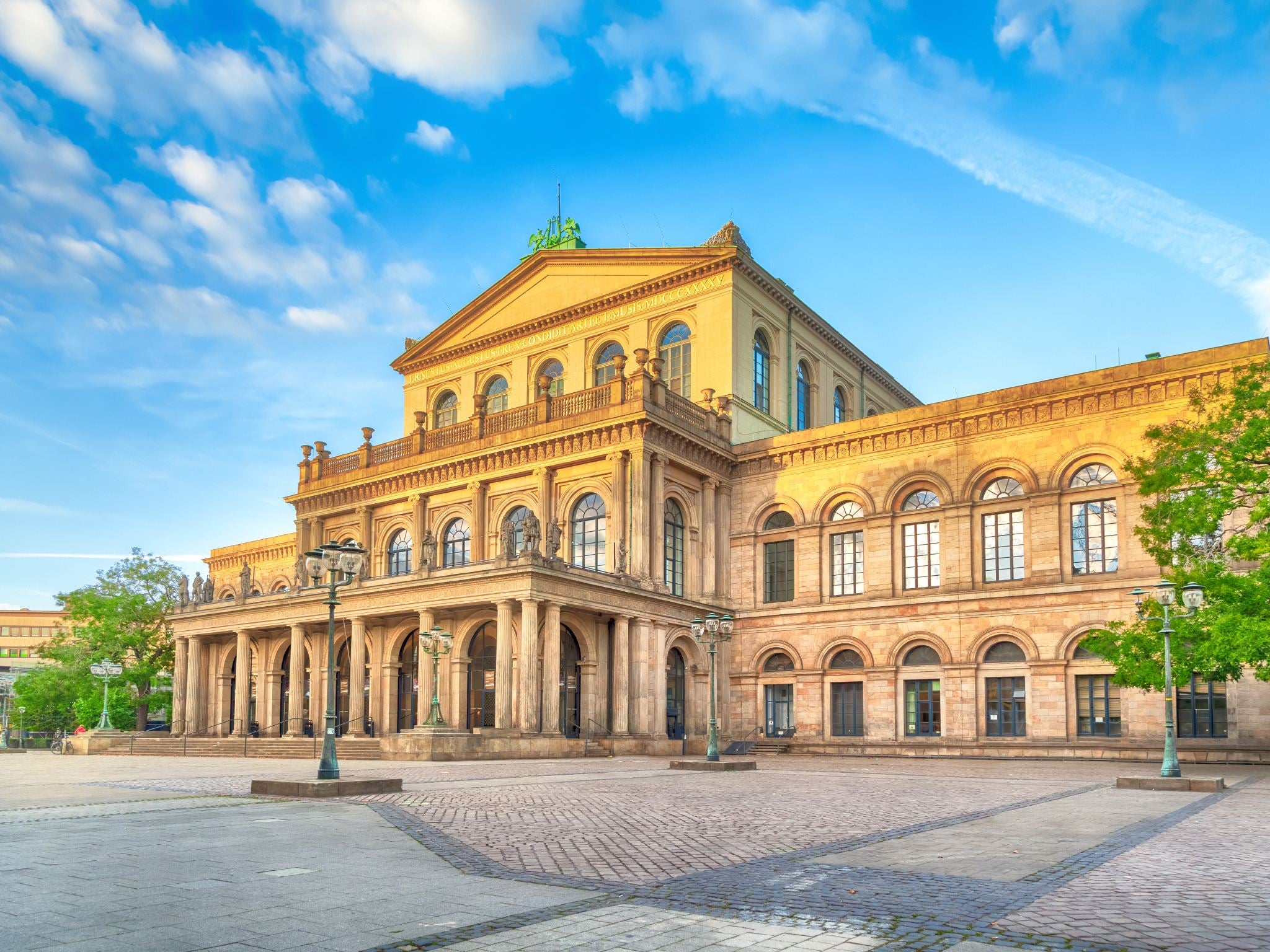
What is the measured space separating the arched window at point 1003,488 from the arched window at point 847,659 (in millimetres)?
7475

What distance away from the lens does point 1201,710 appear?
3353 cm

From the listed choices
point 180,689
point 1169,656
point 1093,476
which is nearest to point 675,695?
point 1093,476

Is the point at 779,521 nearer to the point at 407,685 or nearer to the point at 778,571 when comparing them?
the point at 778,571

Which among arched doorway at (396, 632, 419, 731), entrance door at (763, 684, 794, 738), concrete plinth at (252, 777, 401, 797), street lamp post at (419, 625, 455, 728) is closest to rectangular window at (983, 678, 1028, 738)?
entrance door at (763, 684, 794, 738)

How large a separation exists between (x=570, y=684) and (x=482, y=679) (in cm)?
348

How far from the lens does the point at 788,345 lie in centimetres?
4856

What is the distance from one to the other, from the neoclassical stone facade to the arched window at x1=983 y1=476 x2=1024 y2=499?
0.29 feet

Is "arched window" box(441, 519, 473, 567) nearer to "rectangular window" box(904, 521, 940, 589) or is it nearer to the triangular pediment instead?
the triangular pediment

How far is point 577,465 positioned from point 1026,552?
54.6 feet

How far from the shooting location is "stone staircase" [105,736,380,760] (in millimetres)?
34938

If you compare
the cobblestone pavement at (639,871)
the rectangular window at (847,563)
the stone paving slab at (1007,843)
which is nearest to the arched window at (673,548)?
the rectangular window at (847,563)

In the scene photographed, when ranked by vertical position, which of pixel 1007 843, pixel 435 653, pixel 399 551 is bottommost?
pixel 1007 843

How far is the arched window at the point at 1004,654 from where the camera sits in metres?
37.2

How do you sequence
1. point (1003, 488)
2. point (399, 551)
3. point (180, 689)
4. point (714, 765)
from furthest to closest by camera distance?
point (180, 689) < point (399, 551) < point (1003, 488) < point (714, 765)
